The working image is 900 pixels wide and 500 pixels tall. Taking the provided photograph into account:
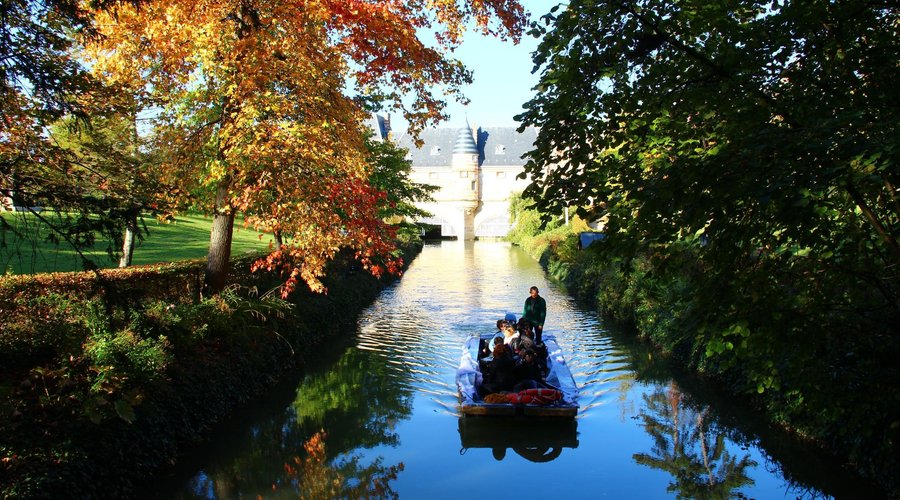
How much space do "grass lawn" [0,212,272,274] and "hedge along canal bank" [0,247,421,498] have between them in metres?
2.65

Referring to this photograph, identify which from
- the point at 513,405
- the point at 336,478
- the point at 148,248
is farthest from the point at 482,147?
the point at 336,478

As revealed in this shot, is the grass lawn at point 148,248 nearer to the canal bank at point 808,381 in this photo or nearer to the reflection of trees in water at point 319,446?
the reflection of trees in water at point 319,446

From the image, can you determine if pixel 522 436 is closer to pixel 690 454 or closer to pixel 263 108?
pixel 690 454

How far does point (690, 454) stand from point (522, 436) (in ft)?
8.51

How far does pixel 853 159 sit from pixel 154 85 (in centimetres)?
1244

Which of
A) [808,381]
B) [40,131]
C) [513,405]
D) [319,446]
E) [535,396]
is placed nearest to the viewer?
[808,381]

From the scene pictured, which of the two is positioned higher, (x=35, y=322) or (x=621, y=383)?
(x=35, y=322)

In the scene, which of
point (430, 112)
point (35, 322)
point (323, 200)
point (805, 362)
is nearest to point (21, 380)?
point (35, 322)

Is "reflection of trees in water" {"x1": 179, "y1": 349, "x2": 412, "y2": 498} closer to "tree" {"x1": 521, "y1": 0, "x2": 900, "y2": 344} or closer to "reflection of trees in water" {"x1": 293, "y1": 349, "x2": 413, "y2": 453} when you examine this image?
"reflection of trees in water" {"x1": 293, "y1": 349, "x2": 413, "y2": 453}

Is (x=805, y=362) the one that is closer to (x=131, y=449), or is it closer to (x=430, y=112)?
(x=131, y=449)

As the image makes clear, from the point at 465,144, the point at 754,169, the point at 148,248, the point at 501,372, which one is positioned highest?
the point at 465,144

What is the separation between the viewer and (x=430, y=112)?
1669cm

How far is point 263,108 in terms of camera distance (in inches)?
488

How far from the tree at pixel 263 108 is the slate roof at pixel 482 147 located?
64.8 m
